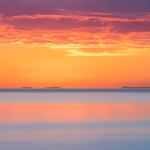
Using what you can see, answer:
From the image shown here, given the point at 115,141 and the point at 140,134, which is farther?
the point at 140,134

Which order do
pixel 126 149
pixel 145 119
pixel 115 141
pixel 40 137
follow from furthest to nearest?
pixel 145 119 < pixel 40 137 < pixel 115 141 < pixel 126 149

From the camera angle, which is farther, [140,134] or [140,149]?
[140,134]

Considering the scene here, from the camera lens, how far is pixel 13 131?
16141 millimetres

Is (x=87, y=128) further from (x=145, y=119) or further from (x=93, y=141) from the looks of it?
(x=145, y=119)

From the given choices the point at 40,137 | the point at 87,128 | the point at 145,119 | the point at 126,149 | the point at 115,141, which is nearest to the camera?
the point at 126,149

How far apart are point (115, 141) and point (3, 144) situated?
3.56 metres

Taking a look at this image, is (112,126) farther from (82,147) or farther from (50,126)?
(82,147)

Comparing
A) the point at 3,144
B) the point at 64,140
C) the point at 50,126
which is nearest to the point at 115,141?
the point at 64,140

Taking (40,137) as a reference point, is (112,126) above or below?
above

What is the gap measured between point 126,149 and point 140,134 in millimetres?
3172

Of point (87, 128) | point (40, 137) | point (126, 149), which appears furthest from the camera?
point (87, 128)

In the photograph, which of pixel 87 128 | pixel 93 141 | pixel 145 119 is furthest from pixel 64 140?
pixel 145 119

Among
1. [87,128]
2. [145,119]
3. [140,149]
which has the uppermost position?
[145,119]

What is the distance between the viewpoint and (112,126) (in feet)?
59.2
